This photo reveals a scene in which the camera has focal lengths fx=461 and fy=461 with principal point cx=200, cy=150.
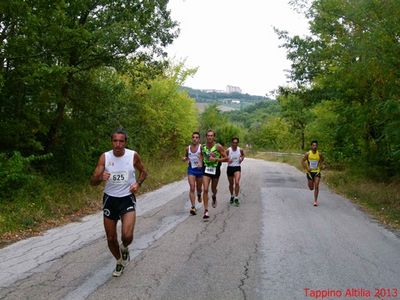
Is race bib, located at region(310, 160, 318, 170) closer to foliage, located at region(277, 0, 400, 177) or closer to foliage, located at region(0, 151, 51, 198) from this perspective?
foliage, located at region(277, 0, 400, 177)

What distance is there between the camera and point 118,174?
616 centimetres

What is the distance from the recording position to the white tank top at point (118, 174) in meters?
6.17

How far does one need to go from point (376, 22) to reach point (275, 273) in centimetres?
933

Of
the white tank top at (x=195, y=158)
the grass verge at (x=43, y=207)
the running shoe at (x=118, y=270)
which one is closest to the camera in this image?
the running shoe at (x=118, y=270)

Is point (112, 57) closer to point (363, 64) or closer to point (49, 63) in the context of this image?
point (49, 63)

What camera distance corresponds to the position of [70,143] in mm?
15539

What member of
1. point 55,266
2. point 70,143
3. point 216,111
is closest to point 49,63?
point 70,143

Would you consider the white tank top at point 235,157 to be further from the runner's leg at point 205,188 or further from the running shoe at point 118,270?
the running shoe at point 118,270

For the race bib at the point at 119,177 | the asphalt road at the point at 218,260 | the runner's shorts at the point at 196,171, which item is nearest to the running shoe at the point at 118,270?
the asphalt road at the point at 218,260

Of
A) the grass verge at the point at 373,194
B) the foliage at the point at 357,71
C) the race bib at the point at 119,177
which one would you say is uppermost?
the foliage at the point at 357,71

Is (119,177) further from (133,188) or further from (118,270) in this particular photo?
(118,270)

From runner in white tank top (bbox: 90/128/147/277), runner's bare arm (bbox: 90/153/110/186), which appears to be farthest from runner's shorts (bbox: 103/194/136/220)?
runner's bare arm (bbox: 90/153/110/186)

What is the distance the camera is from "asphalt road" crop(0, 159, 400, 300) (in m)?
5.61

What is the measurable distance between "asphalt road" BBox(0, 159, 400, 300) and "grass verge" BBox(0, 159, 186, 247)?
62cm
